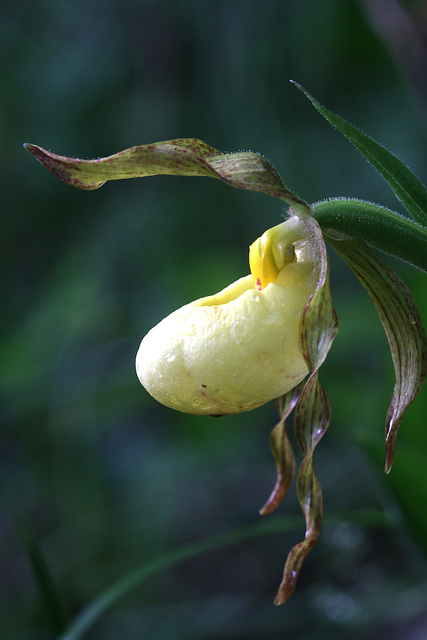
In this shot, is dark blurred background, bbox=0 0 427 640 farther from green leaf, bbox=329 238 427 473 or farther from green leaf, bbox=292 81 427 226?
green leaf, bbox=292 81 427 226

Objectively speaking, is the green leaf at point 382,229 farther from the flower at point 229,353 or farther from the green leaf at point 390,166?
the flower at point 229,353

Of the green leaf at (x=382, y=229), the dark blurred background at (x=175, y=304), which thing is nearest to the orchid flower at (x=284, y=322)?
the green leaf at (x=382, y=229)

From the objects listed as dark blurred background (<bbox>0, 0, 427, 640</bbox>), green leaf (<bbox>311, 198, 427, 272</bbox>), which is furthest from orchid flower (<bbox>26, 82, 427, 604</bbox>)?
dark blurred background (<bbox>0, 0, 427, 640</bbox>)

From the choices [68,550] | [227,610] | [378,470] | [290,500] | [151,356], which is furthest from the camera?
[290,500]

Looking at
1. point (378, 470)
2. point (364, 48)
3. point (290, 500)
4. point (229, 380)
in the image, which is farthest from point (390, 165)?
point (364, 48)

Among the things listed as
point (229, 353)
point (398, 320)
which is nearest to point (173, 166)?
point (229, 353)

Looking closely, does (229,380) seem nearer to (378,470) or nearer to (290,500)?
(378,470)
